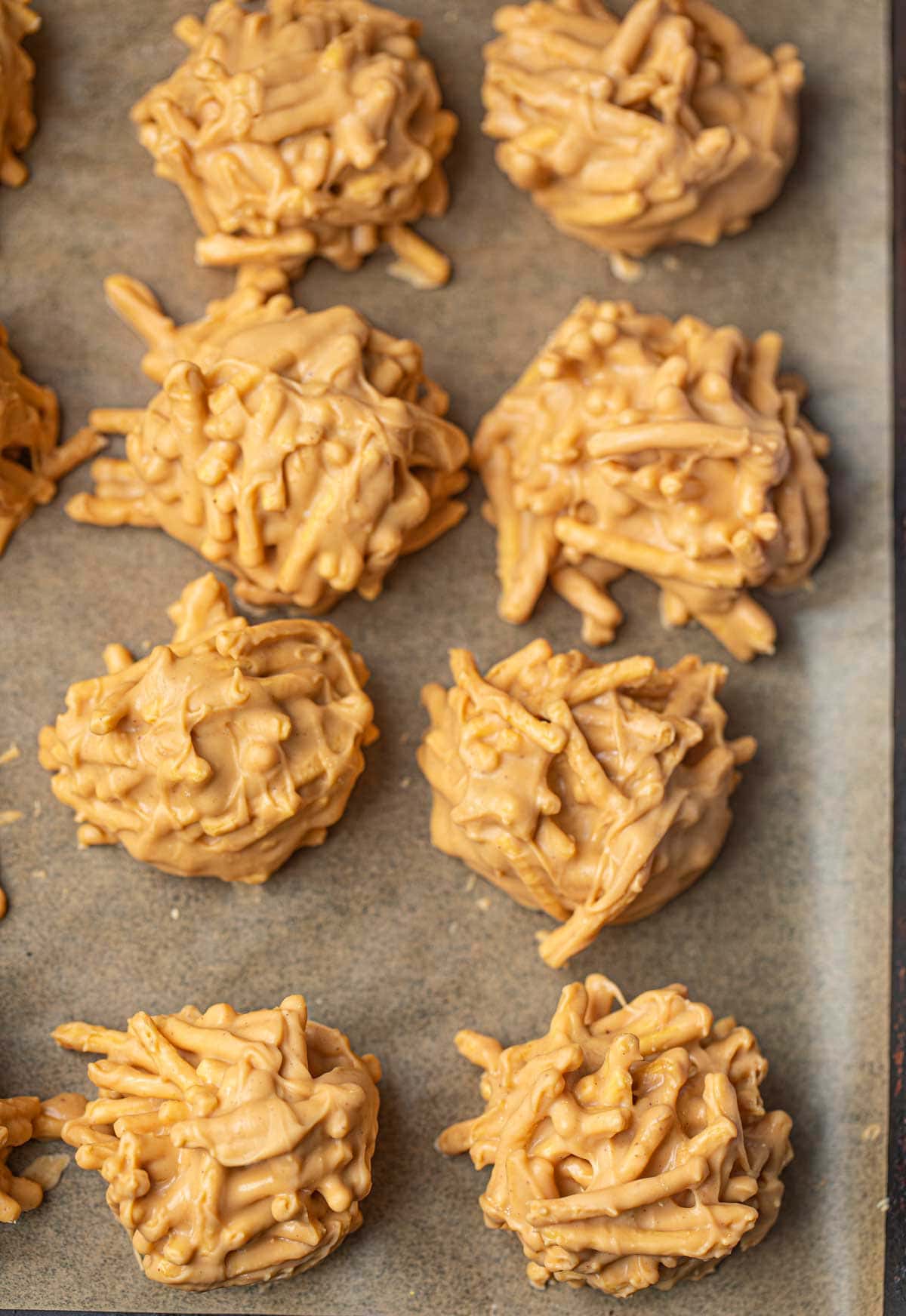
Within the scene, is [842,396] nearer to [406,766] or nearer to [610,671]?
[610,671]

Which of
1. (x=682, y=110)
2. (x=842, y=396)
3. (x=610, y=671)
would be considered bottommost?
(x=610, y=671)

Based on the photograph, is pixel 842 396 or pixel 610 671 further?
pixel 842 396

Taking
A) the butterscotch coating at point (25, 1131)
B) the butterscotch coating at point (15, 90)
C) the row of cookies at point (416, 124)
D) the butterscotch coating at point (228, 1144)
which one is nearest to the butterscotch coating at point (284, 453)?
the row of cookies at point (416, 124)

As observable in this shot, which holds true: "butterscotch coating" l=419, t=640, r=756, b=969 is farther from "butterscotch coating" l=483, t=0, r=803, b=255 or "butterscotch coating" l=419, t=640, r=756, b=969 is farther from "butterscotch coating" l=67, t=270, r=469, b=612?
"butterscotch coating" l=483, t=0, r=803, b=255

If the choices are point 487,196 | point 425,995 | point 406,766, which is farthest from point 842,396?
point 425,995

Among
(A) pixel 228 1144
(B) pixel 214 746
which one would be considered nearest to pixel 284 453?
(B) pixel 214 746

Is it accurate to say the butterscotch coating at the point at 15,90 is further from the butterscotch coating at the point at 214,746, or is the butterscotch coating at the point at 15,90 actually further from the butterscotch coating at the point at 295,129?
the butterscotch coating at the point at 214,746

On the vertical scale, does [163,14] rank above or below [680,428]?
above

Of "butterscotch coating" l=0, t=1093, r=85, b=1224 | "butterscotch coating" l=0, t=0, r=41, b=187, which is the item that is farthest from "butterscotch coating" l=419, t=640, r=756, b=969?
"butterscotch coating" l=0, t=0, r=41, b=187
